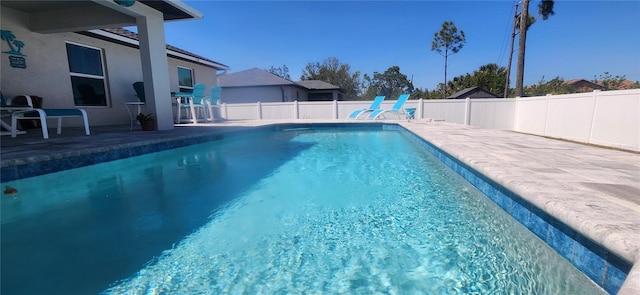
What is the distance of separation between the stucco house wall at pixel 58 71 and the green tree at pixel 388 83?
135ft

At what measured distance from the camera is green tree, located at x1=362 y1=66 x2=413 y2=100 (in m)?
47.2

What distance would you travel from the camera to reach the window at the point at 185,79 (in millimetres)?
11146

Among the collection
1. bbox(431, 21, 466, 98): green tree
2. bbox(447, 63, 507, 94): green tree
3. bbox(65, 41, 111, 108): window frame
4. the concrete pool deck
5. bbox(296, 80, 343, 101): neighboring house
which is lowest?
the concrete pool deck

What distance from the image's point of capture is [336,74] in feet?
132

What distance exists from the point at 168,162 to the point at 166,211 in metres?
2.46

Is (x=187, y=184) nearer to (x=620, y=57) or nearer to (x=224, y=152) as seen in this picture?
(x=224, y=152)

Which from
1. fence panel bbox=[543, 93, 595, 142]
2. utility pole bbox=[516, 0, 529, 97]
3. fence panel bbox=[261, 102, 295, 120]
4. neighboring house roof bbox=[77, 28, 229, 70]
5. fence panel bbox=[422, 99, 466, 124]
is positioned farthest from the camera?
fence panel bbox=[261, 102, 295, 120]

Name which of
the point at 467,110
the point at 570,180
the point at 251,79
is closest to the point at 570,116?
the point at 467,110

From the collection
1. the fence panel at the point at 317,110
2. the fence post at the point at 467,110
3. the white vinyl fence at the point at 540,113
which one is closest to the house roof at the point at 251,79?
the white vinyl fence at the point at 540,113

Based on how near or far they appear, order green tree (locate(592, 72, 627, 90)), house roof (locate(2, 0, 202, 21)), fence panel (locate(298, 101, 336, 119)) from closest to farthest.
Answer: house roof (locate(2, 0, 202, 21)), fence panel (locate(298, 101, 336, 119)), green tree (locate(592, 72, 627, 90))

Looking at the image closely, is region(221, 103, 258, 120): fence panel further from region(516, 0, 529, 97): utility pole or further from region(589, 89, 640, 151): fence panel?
region(589, 89, 640, 151): fence panel

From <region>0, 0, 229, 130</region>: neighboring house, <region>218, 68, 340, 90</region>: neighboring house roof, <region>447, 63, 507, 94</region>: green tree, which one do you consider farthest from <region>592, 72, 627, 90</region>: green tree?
<region>0, 0, 229, 130</region>: neighboring house

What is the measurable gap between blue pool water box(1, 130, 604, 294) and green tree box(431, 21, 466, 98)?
28916mm

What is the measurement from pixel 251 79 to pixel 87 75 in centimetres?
1470
